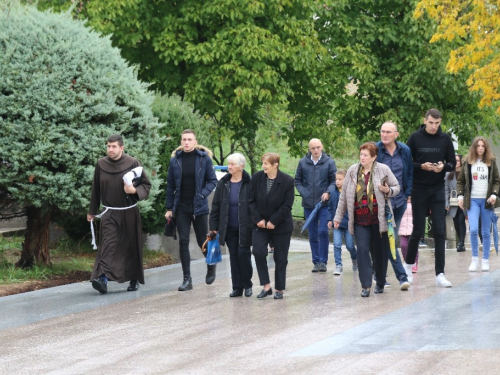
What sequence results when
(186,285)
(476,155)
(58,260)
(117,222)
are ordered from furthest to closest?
1. (58,260)
2. (476,155)
3. (186,285)
4. (117,222)

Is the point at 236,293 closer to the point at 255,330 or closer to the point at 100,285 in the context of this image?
the point at 100,285

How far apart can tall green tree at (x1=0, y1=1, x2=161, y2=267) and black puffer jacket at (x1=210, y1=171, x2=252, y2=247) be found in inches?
86.7

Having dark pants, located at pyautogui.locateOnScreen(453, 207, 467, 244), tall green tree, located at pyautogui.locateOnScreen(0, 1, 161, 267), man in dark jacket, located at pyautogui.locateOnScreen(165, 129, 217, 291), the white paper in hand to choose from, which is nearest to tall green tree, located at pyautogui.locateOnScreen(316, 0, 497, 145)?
dark pants, located at pyautogui.locateOnScreen(453, 207, 467, 244)

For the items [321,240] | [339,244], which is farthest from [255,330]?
[321,240]

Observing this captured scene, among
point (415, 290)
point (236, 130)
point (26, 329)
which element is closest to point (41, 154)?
point (26, 329)

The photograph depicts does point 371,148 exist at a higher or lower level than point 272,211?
higher

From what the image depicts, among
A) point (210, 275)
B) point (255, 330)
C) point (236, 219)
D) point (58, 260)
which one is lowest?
point (255, 330)

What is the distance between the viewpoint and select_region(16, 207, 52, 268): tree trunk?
1467 cm

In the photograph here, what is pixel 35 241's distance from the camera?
14.7 m

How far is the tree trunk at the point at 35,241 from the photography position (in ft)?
48.1

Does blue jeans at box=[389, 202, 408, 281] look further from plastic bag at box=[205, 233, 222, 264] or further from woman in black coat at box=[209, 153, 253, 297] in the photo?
plastic bag at box=[205, 233, 222, 264]

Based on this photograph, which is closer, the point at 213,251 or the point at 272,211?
the point at 272,211

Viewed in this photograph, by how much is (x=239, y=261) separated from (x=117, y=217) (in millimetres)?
1653

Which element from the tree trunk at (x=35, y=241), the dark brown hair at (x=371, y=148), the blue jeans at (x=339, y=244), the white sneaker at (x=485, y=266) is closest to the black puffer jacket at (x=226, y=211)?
the dark brown hair at (x=371, y=148)
